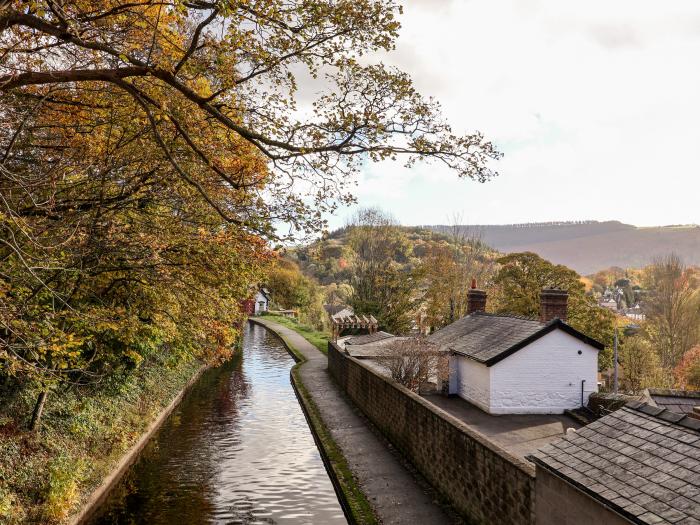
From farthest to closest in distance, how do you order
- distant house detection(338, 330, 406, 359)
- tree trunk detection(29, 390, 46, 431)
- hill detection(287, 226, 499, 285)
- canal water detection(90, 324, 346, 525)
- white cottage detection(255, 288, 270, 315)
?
white cottage detection(255, 288, 270, 315)
hill detection(287, 226, 499, 285)
distant house detection(338, 330, 406, 359)
tree trunk detection(29, 390, 46, 431)
canal water detection(90, 324, 346, 525)

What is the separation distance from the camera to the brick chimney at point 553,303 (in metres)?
20.0

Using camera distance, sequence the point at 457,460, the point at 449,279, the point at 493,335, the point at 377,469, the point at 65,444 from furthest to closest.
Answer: the point at 449,279
the point at 493,335
the point at 377,469
the point at 65,444
the point at 457,460

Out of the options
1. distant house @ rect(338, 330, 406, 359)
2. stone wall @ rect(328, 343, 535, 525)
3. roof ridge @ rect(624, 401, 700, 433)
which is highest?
roof ridge @ rect(624, 401, 700, 433)

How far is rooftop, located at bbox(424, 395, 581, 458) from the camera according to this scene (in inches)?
626

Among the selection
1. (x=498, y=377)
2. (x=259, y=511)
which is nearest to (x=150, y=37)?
(x=259, y=511)

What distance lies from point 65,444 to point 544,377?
15250 mm

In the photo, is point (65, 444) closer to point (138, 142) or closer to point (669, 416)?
point (138, 142)

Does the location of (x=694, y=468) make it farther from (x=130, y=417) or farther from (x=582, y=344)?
(x=130, y=417)

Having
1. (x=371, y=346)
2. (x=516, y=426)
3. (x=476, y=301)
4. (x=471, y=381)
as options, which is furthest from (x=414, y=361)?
(x=371, y=346)

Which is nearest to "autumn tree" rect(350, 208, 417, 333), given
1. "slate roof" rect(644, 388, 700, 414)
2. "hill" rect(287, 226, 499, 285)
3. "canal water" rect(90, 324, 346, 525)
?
"hill" rect(287, 226, 499, 285)

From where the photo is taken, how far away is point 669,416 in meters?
7.52

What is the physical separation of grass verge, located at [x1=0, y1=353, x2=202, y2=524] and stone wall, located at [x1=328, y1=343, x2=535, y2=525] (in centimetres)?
746

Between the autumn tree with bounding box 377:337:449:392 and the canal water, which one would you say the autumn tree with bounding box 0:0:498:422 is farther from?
the autumn tree with bounding box 377:337:449:392

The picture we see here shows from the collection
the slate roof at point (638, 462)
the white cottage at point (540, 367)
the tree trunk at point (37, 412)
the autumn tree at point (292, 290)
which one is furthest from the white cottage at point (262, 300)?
the slate roof at point (638, 462)
